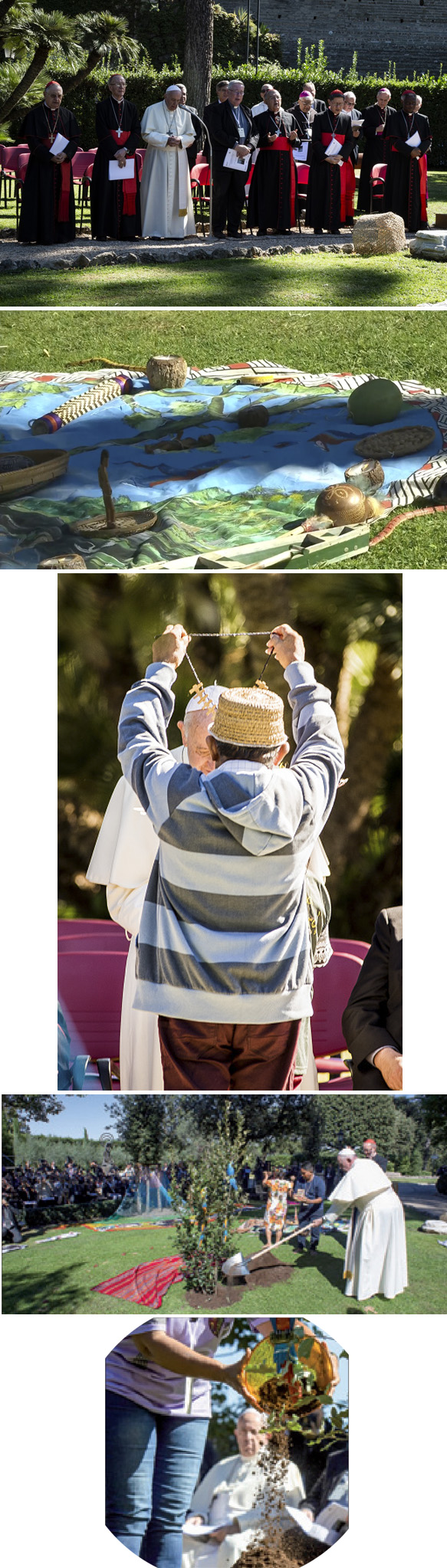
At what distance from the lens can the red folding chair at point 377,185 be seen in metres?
12.9

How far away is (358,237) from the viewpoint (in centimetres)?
1173

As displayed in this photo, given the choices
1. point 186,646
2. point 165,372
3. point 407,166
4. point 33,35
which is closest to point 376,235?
point 407,166

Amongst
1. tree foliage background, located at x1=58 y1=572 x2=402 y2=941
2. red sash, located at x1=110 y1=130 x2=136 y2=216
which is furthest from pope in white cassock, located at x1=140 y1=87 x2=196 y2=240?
tree foliage background, located at x1=58 y1=572 x2=402 y2=941

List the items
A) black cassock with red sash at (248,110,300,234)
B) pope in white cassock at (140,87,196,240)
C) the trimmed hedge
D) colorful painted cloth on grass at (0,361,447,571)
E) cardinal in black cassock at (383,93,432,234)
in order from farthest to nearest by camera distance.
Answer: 1. the trimmed hedge
2. cardinal in black cassock at (383,93,432,234)
3. black cassock with red sash at (248,110,300,234)
4. pope in white cassock at (140,87,196,240)
5. colorful painted cloth on grass at (0,361,447,571)

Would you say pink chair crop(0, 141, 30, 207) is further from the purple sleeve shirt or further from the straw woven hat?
the purple sleeve shirt

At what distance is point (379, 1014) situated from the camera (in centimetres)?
377

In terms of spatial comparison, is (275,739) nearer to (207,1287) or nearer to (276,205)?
(207,1287)

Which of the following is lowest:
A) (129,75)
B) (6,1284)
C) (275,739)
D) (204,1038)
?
(6,1284)

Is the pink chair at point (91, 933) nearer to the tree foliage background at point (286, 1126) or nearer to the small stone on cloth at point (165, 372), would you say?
the tree foliage background at point (286, 1126)

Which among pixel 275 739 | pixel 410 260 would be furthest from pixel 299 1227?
pixel 410 260

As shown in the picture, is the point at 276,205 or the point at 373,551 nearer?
the point at 373,551

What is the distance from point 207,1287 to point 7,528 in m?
3.45

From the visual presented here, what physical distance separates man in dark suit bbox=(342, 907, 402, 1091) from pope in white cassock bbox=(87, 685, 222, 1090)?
50 cm

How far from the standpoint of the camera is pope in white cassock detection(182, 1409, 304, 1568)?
11.5ft
